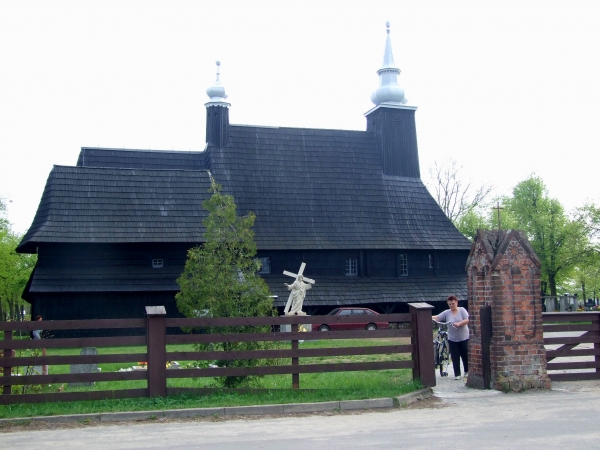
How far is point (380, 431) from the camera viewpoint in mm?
8539

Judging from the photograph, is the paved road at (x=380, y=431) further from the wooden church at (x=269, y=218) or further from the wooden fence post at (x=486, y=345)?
the wooden church at (x=269, y=218)

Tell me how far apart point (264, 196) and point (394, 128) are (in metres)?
9.35

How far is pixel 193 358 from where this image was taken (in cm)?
1057

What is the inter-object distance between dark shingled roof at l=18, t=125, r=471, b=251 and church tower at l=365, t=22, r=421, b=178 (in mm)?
617

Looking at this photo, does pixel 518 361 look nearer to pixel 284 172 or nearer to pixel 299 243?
pixel 299 243

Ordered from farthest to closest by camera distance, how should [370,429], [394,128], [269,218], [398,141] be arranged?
[394,128] < [398,141] < [269,218] < [370,429]

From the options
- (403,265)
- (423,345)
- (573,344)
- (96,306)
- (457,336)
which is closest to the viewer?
(423,345)

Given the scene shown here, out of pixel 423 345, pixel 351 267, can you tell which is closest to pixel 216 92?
pixel 351 267

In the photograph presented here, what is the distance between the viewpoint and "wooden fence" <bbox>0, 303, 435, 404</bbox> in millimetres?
10172

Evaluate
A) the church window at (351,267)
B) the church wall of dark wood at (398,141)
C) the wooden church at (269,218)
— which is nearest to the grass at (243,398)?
the wooden church at (269,218)

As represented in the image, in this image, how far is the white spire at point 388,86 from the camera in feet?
128

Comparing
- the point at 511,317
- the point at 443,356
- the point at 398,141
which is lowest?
the point at 443,356

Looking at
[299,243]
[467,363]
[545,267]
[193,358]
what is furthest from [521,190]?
[193,358]

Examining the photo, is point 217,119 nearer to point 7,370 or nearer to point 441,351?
point 441,351
